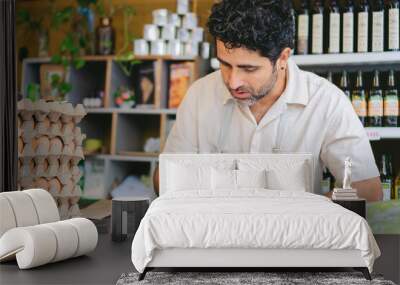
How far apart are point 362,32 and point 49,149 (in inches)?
81.3

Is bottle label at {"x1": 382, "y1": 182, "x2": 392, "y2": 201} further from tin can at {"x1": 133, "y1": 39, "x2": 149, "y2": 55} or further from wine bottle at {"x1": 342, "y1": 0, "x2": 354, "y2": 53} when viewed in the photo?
tin can at {"x1": 133, "y1": 39, "x2": 149, "y2": 55}

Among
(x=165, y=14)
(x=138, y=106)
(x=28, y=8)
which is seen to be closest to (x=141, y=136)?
(x=138, y=106)

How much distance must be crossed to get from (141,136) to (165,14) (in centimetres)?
100

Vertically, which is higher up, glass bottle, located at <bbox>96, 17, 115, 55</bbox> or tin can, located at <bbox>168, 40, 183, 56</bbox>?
glass bottle, located at <bbox>96, 17, 115, 55</bbox>

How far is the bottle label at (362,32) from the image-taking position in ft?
13.5

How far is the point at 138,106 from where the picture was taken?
5.04 m

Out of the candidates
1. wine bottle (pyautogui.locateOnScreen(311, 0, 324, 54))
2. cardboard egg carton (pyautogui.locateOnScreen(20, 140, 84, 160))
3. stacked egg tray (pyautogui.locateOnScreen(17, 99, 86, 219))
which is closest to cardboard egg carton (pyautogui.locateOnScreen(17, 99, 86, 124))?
stacked egg tray (pyautogui.locateOnScreen(17, 99, 86, 219))

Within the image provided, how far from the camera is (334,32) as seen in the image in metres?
4.21

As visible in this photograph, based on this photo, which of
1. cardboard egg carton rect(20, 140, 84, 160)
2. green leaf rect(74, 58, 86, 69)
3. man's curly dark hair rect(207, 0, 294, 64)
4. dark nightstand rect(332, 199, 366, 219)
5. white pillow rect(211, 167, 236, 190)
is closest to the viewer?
dark nightstand rect(332, 199, 366, 219)

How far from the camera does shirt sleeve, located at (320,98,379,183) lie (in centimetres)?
394

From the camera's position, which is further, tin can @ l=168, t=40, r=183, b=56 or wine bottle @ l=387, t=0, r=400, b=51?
tin can @ l=168, t=40, r=183, b=56

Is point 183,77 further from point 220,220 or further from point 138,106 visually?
point 220,220

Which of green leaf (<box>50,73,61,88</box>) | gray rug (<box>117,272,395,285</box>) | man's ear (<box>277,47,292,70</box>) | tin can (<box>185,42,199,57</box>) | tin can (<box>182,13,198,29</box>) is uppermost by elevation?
tin can (<box>182,13,198,29</box>)

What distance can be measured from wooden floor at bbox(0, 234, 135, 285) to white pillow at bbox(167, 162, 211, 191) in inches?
17.8
